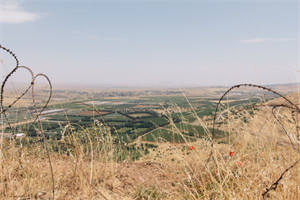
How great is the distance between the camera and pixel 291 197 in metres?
1.75

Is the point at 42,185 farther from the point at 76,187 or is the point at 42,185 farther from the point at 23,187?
the point at 76,187

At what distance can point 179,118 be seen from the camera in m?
2.86

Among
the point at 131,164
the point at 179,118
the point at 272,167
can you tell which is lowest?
the point at 131,164

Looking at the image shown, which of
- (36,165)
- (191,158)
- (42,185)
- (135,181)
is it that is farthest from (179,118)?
(36,165)

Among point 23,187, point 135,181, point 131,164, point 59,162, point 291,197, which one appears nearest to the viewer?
point 291,197

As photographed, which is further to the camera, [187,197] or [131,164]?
[131,164]

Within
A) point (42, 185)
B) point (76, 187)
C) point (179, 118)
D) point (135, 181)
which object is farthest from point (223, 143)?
point (42, 185)

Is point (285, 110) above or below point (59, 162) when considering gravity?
above

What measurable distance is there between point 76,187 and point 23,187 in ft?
1.83

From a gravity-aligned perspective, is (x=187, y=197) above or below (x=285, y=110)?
below

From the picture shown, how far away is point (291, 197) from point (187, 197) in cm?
93

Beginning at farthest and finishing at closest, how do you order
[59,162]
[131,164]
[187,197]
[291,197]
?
[131,164], [59,162], [187,197], [291,197]

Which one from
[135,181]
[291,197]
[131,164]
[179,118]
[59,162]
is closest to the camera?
[291,197]

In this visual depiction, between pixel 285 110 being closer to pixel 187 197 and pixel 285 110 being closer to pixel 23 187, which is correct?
pixel 187 197
